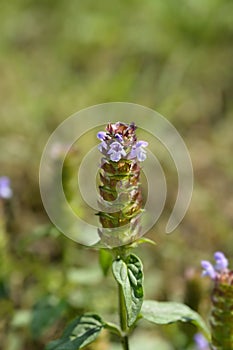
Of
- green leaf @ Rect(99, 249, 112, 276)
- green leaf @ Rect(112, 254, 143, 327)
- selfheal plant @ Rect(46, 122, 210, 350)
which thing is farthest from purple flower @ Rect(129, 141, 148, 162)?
green leaf @ Rect(99, 249, 112, 276)

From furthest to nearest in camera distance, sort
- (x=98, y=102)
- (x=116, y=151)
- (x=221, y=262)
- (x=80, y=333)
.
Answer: (x=98, y=102)
(x=221, y=262)
(x=80, y=333)
(x=116, y=151)

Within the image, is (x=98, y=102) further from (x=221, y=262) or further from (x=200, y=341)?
(x=221, y=262)

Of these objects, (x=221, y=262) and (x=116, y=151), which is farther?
(x=221, y=262)

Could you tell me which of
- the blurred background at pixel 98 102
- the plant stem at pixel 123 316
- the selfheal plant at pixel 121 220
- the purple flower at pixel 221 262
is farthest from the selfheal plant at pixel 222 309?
the blurred background at pixel 98 102

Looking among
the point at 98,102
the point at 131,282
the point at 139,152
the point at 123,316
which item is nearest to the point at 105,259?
the point at 123,316

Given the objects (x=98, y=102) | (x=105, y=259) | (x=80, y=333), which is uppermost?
(x=98, y=102)

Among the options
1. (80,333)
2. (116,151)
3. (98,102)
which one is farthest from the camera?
(98,102)
